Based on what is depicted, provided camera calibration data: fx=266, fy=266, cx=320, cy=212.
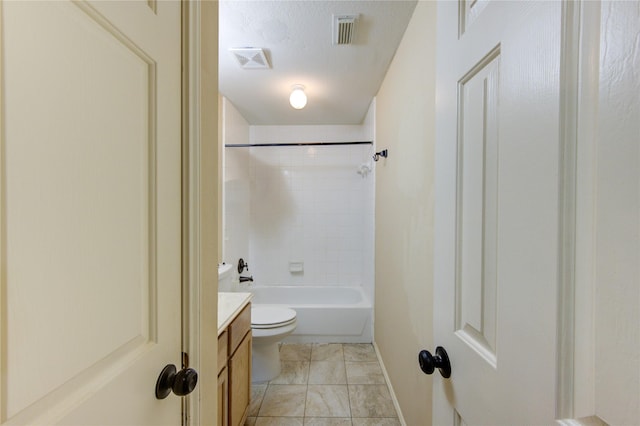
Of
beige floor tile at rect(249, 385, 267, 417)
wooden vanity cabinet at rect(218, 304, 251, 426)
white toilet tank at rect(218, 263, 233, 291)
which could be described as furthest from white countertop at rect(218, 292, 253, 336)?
beige floor tile at rect(249, 385, 267, 417)

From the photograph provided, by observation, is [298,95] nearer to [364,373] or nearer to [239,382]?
[239,382]

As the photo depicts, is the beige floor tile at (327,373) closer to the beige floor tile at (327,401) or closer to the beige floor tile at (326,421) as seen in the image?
the beige floor tile at (327,401)

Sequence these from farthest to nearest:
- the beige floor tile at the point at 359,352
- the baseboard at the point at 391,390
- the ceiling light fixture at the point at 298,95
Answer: the beige floor tile at the point at 359,352 → the ceiling light fixture at the point at 298,95 → the baseboard at the point at 391,390

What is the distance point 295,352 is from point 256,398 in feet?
2.18

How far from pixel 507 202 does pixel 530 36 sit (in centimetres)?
26

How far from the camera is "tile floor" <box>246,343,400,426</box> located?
5.49 ft

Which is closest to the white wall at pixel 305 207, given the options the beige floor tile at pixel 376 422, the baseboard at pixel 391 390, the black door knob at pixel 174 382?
the baseboard at pixel 391 390

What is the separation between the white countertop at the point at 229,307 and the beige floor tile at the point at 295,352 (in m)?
1.18

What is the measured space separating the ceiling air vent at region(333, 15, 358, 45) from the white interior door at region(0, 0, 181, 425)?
3.52 ft

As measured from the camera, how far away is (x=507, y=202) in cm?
46

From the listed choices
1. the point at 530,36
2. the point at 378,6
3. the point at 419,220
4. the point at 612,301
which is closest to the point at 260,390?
the point at 419,220

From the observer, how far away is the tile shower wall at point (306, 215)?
334 cm

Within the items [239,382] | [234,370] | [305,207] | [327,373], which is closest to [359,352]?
[327,373]

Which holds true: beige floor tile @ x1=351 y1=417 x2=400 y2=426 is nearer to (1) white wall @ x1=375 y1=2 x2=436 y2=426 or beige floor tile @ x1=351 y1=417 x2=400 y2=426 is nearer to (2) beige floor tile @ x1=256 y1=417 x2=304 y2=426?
(1) white wall @ x1=375 y1=2 x2=436 y2=426
